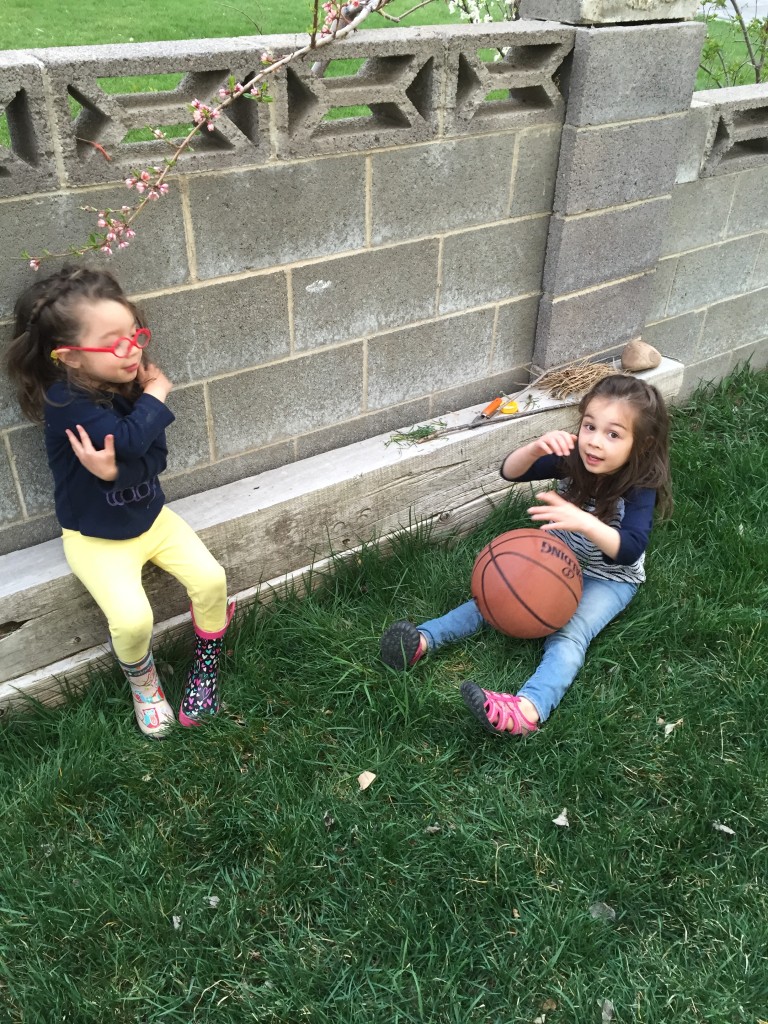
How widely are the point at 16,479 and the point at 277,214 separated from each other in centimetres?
120

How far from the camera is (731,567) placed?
3.62 m

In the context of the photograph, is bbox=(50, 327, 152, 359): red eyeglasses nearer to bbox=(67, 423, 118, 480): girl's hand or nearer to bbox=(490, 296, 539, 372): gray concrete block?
bbox=(67, 423, 118, 480): girl's hand

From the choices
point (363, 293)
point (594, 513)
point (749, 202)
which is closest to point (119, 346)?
point (363, 293)

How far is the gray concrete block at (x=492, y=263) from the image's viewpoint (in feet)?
11.6

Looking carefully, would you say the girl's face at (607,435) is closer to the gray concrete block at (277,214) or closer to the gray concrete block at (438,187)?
the gray concrete block at (438,187)

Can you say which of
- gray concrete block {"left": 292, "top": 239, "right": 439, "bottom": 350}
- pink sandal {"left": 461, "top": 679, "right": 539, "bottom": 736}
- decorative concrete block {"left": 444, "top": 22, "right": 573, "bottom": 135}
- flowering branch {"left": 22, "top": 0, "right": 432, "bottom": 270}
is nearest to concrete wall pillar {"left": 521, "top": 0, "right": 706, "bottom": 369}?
decorative concrete block {"left": 444, "top": 22, "right": 573, "bottom": 135}

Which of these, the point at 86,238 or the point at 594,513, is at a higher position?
the point at 86,238

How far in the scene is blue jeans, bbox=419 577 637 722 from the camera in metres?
2.99

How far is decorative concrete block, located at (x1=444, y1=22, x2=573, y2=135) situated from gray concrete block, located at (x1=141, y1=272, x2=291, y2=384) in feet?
3.03

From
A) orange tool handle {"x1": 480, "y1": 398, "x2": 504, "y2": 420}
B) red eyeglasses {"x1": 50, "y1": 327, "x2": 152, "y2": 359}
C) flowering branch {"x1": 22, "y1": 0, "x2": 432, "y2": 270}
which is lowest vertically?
orange tool handle {"x1": 480, "y1": 398, "x2": 504, "y2": 420}

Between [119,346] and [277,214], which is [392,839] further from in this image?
[277,214]

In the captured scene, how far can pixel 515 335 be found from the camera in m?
3.95

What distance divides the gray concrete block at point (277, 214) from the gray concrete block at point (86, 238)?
0.09 meters

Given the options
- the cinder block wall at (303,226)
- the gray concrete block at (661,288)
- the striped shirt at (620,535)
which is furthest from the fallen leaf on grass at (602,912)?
the gray concrete block at (661,288)
